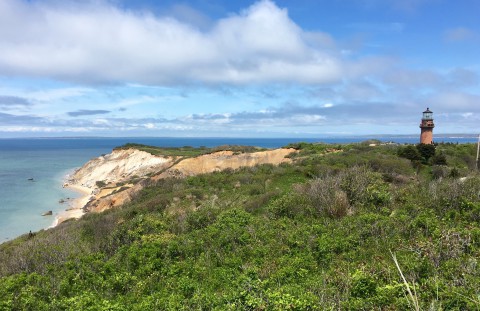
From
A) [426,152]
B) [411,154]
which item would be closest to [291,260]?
[411,154]

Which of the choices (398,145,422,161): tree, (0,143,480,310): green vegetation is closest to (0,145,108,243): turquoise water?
(0,143,480,310): green vegetation

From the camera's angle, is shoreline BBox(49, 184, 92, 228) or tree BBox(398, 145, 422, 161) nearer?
tree BBox(398, 145, 422, 161)

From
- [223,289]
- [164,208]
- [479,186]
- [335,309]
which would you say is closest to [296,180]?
[164,208]

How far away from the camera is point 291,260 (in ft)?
27.7

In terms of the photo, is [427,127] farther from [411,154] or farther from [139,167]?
[139,167]

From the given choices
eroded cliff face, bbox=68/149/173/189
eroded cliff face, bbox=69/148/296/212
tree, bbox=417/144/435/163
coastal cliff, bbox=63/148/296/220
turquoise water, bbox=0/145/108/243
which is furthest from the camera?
eroded cliff face, bbox=68/149/173/189

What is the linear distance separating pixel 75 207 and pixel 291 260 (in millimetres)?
40066

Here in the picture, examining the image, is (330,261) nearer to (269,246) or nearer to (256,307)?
(269,246)

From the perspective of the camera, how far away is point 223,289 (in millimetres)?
7652

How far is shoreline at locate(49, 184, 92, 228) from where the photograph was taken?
114 feet

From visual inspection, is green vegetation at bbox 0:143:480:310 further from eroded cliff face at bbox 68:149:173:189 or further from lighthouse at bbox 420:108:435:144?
eroded cliff face at bbox 68:149:173:189

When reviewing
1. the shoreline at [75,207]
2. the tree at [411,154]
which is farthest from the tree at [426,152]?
the shoreline at [75,207]

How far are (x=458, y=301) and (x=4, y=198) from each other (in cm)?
5452

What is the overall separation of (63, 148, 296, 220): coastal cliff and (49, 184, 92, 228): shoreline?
0.18 meters
